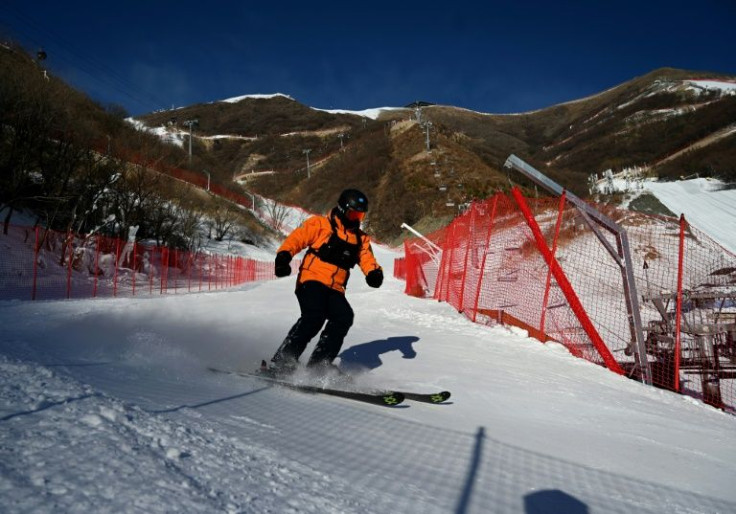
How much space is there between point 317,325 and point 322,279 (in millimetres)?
412

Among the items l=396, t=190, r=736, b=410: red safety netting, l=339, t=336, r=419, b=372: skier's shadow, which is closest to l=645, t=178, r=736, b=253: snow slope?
l=396, t=190, r=736, b=410: red safety netting

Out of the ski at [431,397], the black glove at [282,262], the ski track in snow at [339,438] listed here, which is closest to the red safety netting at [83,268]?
the ski track in snow at [339,438]

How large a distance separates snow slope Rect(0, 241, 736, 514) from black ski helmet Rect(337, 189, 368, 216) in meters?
1.67

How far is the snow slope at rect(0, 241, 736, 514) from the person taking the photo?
1.43 metres

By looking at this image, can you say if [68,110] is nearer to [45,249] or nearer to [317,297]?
[45,249]

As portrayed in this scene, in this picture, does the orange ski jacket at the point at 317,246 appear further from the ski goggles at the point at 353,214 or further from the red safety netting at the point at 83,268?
the red safety netting at the point at 83,268

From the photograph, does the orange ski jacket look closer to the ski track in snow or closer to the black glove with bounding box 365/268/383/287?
the black glove with bounding box 365/268/383/287

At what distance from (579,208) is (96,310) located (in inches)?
335

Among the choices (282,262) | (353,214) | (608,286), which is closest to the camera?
(282,262)

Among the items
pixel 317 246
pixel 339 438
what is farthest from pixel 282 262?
pixel 339 438

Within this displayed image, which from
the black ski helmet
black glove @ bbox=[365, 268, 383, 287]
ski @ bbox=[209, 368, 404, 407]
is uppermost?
the black ski helmet

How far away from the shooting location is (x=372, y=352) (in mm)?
5727

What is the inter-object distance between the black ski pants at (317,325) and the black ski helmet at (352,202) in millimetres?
730

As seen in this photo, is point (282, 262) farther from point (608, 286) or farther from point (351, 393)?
point (608, 286)
